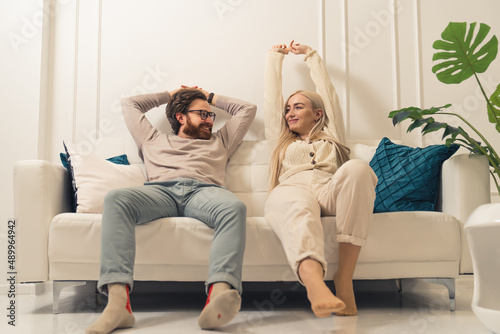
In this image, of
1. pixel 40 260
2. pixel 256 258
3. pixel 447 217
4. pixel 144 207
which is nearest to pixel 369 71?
pixel 447 217

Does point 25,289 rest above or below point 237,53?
below

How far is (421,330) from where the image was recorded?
1.53m

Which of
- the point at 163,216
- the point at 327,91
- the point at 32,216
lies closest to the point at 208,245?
the point at 163,216

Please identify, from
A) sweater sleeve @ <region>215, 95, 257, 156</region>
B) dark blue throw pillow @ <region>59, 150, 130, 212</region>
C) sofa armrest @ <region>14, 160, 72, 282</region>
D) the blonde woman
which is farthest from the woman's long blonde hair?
sofa armrest @ <region>14, 160, 72, 282</region>

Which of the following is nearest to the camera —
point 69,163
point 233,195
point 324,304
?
point 324,304

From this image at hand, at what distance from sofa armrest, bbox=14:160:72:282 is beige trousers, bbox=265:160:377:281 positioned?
0.89 metres

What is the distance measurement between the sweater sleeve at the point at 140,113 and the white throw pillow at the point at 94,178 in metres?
0.19

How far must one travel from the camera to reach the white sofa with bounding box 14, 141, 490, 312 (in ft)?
5.99

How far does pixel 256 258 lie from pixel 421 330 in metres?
0.65

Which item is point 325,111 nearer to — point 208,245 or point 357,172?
point 357,172

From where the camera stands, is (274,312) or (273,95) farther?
(273,95)

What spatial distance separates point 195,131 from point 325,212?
2.78 ft

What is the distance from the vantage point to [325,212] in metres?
1.89

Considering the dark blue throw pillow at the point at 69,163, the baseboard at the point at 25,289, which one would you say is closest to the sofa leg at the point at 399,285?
the dark blue throw pillow at the point at 69,163
